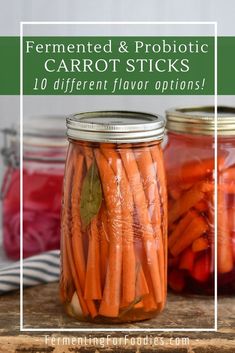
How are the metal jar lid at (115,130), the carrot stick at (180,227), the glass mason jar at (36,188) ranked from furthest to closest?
the glass mason jar at (36,188) → the carrot stick at (180,227) → the metal jar lid at (115,130)

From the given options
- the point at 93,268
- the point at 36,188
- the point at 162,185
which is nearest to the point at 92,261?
the point at 93,268

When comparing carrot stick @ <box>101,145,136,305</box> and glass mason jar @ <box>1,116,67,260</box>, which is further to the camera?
glass mason jar @ <box>1,116,67,260</box>

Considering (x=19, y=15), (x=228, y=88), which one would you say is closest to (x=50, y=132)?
(x=19, y=15)

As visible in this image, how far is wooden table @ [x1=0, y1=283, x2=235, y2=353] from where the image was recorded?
3.10 ft

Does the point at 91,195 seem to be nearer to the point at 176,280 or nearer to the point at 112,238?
the point at 112,238

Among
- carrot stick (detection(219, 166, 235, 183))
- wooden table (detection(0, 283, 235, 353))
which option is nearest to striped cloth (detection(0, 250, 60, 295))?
wooden table (detection(0, 283, 235, 353))

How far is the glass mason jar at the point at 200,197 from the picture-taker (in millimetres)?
1034

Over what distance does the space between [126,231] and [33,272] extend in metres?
0.22

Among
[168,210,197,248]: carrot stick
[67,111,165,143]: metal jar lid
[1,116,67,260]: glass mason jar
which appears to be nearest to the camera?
[67,111,165,143]: metal jar lid

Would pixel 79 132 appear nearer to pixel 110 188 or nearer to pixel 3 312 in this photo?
pixel 110 188

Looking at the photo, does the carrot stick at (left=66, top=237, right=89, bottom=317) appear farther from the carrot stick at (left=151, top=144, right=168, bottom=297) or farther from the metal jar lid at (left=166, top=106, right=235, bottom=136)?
the metal jar lid at (left=166, top=106, right=235, bottom=136)

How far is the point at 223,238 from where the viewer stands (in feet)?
3.42

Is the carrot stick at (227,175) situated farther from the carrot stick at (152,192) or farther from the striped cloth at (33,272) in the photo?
the striped cloth at (33,272)

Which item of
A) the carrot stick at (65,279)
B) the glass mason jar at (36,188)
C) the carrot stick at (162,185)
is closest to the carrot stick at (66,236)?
the carrot stick at (65,279)
